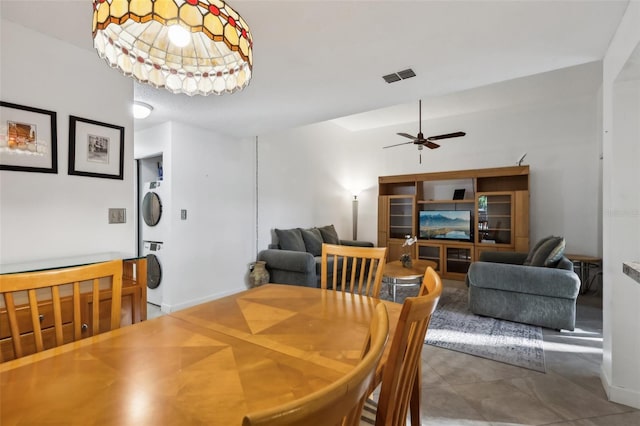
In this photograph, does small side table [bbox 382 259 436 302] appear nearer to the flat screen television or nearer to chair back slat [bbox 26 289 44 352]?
the flat screen television

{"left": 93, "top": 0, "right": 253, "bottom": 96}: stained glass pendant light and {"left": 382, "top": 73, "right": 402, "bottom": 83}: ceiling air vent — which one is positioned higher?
{"left": 382, "top": 73, "right": 402, "bottom": 83}: ceiling air vent

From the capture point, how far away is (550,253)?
125 inches

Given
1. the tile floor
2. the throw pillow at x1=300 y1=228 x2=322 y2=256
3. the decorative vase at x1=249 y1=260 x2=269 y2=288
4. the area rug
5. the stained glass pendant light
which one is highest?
the stained glass pendant light

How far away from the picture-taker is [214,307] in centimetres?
146

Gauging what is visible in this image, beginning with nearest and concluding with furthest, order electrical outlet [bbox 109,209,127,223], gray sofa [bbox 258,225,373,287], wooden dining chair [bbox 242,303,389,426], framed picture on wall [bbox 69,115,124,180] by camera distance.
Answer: wooden dining chair [bbox 242,303,389,426] < framed picture on wall [bbox 69,115,124,180] < electrical outlet [bbox 109,209,127,223] < gray sofa [bbox 258,225,373,287]

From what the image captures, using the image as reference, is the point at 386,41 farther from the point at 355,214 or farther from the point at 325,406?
the point at 355,214

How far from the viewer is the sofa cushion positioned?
3.09m

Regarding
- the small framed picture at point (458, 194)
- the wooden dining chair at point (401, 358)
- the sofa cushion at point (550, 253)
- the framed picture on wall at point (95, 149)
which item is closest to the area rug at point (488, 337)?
the sofa cushion at point (550, 253)

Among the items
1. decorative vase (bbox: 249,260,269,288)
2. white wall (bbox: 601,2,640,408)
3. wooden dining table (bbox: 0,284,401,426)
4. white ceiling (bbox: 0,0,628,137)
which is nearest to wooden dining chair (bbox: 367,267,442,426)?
wooden dining table (bbox: 0,284,401,426)

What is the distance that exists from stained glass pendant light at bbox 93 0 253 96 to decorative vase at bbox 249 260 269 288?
324 centimetres

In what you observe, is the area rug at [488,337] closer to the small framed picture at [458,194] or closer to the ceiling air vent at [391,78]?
the ceiling air vent at [391,78]

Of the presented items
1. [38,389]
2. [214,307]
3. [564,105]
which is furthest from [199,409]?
[564,105]

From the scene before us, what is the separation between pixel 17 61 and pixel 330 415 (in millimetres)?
2606

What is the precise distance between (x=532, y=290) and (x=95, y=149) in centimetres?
401
